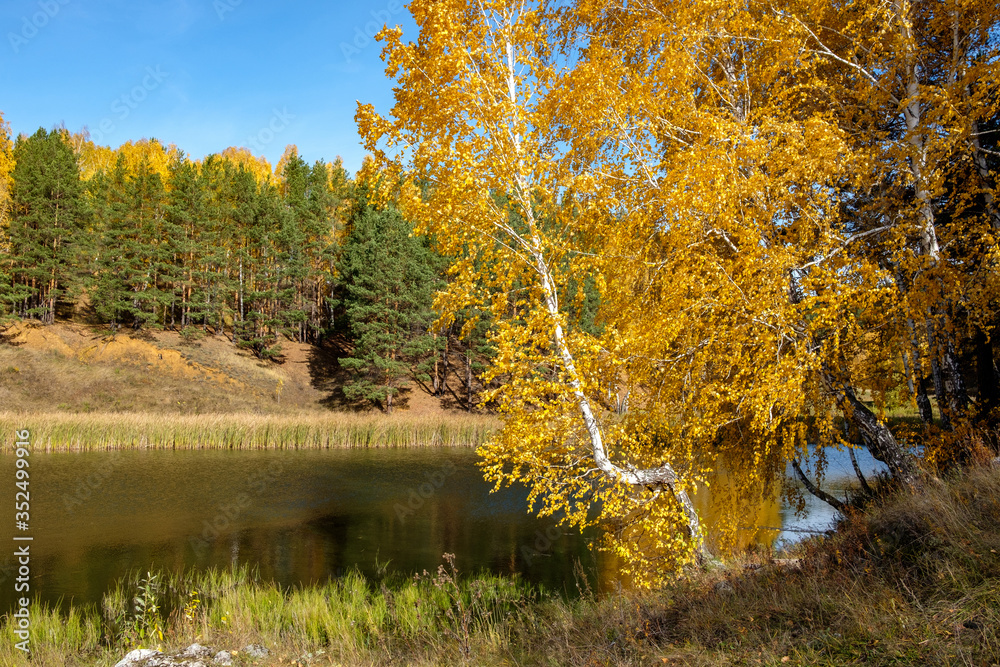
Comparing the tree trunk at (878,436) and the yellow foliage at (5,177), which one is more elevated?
the yellow foliage at (5,177)

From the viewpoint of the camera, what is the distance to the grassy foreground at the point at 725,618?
375 centimetres

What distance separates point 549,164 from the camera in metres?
7.90

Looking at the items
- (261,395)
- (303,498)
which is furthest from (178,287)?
(303,498)

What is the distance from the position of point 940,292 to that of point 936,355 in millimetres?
844

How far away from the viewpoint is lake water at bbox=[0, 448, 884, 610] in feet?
35.0

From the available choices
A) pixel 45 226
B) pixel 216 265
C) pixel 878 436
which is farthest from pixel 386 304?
pixel 878 436

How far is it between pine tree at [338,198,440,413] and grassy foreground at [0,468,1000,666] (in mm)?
26706

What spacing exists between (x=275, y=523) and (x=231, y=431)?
11.5m

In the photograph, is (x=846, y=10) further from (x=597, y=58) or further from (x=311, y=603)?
(x=311, y=603)

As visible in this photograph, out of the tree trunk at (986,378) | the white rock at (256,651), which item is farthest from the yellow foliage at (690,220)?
the white rock at (256,651)

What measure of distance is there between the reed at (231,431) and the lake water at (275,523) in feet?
3.64

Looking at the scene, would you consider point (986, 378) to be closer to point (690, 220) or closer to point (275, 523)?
point (690, 220)

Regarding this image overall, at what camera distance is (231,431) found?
23875mm

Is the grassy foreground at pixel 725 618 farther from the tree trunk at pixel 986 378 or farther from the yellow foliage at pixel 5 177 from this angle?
the yellow foliage at pixel 5 177
